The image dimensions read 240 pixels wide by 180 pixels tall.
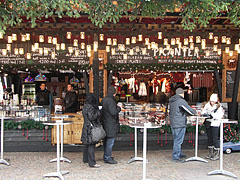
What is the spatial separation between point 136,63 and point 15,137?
4.46 meters

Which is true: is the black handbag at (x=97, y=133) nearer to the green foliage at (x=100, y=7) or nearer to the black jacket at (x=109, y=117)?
the black jacket at (x=109, y=117)

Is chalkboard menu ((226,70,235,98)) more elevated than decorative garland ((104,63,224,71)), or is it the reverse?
decorative garland ((104,63,224,71))

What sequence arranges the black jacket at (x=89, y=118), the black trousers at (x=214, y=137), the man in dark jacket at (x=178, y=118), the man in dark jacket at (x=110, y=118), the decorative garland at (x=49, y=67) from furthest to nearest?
the decorative garland at (x=49, y=67)
the black trousers at (x=214, y=137)
the man in dark jacket at (x=178, y=118)
the man in dark jacket at (x=110, y=118)
the black jacket at (x=89, y=118)

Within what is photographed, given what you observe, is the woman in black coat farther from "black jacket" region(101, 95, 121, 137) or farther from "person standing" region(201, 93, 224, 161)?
"person standing" region(201, 93, 224, 161)

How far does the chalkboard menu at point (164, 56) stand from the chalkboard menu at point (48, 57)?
0.99 metres

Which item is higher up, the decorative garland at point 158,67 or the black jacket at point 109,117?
the decorative garland at point 158,67

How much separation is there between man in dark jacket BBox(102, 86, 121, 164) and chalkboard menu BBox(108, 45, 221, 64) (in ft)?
10.7

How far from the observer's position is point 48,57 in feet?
31.2

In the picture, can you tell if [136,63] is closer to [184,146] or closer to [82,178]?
[184,146]

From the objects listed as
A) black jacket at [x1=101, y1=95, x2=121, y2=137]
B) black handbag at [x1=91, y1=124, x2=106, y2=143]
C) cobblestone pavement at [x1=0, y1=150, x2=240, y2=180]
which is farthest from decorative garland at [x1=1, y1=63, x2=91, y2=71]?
black handbag at [x1=91, y1=124, x2=106, y2=143]

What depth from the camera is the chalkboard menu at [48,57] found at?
940 centimetres

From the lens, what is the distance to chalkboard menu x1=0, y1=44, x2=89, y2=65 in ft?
30.8

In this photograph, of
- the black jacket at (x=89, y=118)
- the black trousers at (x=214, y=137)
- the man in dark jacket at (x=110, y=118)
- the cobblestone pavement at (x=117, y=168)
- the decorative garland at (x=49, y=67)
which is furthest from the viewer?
the decorative garland at (x=49, y=67)

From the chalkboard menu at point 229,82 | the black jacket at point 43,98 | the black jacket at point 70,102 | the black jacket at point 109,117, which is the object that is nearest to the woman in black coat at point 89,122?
the black jacket at point 109,117
